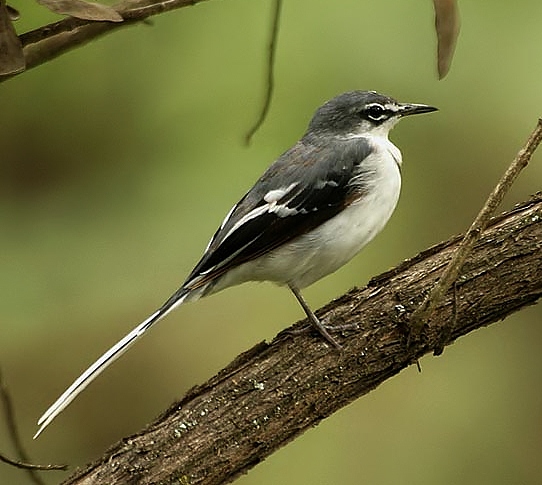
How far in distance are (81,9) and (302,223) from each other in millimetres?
756

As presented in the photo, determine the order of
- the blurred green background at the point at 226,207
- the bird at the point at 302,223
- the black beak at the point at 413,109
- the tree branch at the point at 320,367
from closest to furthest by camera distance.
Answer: the tree branch at the point at 320,367 < the bird at the point at 302,223 < the black beak at the point at 413,109 < the blurred green background at the point at 226,207

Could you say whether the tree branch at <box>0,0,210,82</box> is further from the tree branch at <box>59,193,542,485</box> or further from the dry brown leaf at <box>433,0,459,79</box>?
the tree branch at <box>59,193,542,485</box>

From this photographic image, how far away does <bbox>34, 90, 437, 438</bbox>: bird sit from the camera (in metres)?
2.20

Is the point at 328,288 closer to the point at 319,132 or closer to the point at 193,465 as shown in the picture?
the point at 319,132

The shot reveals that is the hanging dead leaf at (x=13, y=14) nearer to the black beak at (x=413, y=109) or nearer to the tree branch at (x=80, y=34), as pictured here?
the tree branch at (x=80, y=34)

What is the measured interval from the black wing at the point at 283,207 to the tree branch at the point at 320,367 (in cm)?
17

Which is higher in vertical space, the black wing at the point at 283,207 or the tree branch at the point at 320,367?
the black wing at the point at 283,207

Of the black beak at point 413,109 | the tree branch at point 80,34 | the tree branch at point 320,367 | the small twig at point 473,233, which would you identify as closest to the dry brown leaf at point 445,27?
the small twig at point 473,233

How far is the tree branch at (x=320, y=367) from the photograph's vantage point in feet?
6.59

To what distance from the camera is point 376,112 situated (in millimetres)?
2447

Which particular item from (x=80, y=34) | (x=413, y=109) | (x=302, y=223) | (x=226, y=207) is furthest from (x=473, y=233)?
(x=226, y=207)

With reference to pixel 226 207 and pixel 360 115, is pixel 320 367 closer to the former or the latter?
pixel 360 115

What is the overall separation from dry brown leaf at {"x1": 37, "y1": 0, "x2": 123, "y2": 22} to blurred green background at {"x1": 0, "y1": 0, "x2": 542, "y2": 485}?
5.30 ft

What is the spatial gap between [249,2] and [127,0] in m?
1.71
